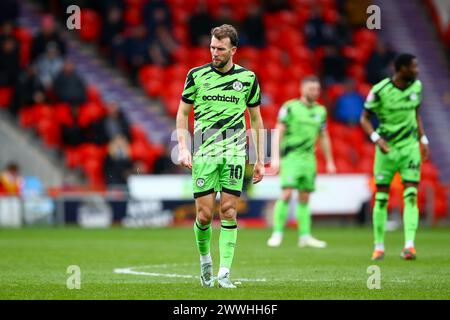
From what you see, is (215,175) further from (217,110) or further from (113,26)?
(113,26)

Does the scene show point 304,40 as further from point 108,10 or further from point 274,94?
point 108,10

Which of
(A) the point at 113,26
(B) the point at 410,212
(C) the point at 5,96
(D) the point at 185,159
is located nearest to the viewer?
(D) the point at 185,159

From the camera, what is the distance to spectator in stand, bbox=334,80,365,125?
27812mm

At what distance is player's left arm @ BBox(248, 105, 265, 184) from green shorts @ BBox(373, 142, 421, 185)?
4.32 meters

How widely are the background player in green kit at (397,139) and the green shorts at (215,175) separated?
4.42 meters

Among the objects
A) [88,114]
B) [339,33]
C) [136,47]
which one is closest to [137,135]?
[88,114]

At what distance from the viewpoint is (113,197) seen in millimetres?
24375

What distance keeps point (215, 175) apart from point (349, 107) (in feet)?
58.1

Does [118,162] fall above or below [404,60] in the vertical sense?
below

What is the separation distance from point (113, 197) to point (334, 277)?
13.3 meters

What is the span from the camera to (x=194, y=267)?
13.3m

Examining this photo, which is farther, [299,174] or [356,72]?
[356,72]
